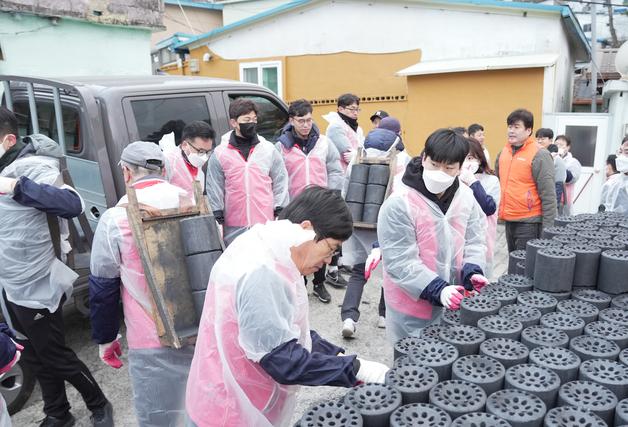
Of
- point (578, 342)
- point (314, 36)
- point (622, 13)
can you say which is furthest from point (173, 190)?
point (622, 13)

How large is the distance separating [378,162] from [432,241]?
5.58 ft

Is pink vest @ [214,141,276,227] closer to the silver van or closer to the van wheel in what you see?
the silver van

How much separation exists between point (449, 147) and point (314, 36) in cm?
893

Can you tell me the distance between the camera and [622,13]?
706 inches

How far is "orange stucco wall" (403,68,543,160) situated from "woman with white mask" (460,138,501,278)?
529 centimetres

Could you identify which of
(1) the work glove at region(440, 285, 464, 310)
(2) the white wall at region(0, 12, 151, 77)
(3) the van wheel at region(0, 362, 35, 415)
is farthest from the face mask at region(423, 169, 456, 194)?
(2) the white wall at region(0, 12, 151, 77)

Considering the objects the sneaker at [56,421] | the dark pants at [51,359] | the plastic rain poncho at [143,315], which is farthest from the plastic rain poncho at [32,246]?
the sneaker at [56,421]

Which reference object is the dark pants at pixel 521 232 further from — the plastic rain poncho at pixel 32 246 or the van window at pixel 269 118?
the plastic rain poncho at pixel 32 246

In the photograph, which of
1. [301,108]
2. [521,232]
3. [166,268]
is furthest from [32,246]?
[521,232]

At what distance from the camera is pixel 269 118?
530cm

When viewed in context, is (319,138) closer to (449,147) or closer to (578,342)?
(449,147)

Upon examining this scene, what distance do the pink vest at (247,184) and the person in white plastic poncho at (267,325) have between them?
7.68 feet

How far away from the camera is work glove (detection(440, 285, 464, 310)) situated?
7.64 feet

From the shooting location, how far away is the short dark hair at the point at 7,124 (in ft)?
8.75
